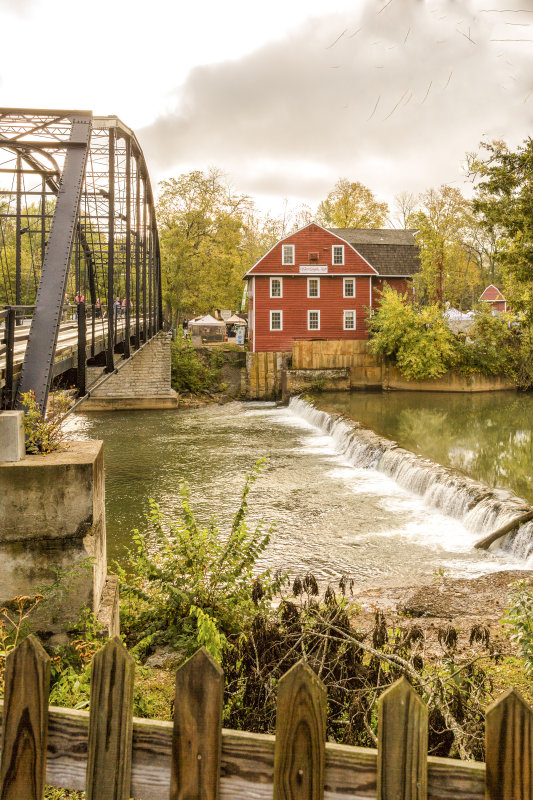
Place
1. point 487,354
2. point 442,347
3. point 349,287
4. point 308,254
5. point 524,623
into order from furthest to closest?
point 349,287 → point 308,254 → point 487,354 → point 442,347 → point 524,623

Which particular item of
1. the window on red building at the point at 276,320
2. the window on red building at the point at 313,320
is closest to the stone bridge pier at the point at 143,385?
the window on red building at the point at 276,320

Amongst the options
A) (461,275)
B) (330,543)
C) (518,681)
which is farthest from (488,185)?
(461,275)

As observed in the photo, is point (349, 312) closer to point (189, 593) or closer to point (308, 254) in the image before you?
point (308, 254)

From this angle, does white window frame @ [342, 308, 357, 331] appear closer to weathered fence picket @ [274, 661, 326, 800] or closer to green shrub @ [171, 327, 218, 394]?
green shrub @ [171, 327, 218, 394]

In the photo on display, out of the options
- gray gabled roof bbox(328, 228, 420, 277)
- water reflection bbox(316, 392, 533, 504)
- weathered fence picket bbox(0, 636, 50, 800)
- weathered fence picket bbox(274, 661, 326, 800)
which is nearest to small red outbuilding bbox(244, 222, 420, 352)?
gray gabled roof bbox(328, 228, 420, 277)

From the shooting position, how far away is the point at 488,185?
19453 millimetres

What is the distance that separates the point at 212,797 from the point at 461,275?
204 ft

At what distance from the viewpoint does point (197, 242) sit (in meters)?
49.4

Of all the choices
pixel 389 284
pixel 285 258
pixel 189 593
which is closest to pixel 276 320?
pixel 285 258

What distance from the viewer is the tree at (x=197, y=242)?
47.7m

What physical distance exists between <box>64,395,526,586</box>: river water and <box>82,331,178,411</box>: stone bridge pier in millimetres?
5942

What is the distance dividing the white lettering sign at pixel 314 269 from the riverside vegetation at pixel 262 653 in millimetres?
36550

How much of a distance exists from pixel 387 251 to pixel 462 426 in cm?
2314

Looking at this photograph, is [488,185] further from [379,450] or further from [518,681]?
[518,681]
